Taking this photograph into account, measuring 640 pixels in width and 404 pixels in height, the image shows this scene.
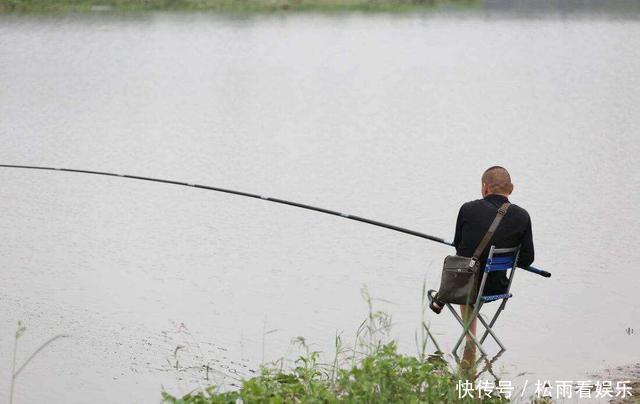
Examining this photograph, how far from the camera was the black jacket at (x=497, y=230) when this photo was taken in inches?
216

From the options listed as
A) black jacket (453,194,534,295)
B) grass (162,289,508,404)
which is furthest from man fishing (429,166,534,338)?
grass (162,289,508,404)

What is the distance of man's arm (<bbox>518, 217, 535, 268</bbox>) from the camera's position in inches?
217

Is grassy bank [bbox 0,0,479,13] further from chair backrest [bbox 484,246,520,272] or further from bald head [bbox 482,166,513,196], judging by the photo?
chair backrest [bbox 484,246,520,272]

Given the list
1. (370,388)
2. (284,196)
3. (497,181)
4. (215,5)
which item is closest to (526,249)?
(497,181)

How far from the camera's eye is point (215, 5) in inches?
1387

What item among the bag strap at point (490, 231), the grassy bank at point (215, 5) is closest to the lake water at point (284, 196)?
the bag strap at point (490, 231)

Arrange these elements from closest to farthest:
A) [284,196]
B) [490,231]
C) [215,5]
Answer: [490,231], [284,196], [215,5]

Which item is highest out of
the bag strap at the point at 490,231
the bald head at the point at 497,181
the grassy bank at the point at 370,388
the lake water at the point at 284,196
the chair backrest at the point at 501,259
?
the bald head at the point at 497,181

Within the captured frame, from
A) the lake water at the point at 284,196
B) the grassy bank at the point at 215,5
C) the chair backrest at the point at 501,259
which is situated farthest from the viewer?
the grassy bank at the point at 215,5

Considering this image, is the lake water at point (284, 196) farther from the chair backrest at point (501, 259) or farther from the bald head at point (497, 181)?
the bald head at point (497, 181)

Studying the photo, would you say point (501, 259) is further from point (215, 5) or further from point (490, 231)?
point (215, 5)

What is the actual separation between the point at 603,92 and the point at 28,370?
1432 cm

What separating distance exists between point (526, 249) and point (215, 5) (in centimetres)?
3067

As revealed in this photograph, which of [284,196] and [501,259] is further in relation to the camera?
[284,196]
